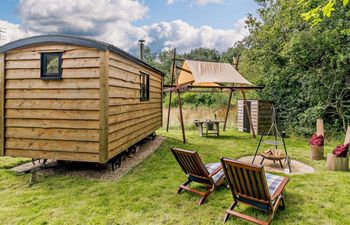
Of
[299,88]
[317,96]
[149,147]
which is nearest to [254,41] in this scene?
[299,88]

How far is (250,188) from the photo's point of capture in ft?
9.83

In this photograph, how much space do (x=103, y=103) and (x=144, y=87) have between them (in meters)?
3.11

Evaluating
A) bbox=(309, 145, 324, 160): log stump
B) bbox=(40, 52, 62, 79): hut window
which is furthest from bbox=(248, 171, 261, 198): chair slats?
bbox=(309, 145, 324, 160): log stump

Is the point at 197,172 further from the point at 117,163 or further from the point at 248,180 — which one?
the point at 117,163

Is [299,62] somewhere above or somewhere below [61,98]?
above

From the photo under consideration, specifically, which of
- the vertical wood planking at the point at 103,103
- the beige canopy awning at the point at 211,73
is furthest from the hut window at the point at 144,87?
the vertical wood planking at the point at 103,103

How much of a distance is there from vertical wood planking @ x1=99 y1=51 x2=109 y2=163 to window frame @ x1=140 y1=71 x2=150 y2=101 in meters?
2.46

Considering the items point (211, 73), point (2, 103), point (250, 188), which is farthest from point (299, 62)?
point (2, 103)

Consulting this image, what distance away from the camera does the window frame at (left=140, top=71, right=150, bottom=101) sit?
7.04 metres

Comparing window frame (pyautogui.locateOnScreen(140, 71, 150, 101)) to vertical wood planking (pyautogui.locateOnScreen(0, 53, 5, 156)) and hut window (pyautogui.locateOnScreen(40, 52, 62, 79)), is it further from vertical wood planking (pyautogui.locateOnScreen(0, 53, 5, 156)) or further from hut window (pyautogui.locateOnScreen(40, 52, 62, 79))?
vertical wood planking (pyautogui.locateOnScreen(0, 53, 5, 156))

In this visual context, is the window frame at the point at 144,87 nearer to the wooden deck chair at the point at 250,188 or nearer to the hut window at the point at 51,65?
the hut window at the point at 51,65

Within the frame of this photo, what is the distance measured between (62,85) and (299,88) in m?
9.35

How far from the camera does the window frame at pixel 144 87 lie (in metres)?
7.04

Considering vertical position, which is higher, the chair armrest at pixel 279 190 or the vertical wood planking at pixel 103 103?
the vertical wood planking at pixel 103 103
